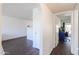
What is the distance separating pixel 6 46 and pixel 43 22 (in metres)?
0.60

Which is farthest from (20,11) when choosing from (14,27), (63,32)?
(63,32)

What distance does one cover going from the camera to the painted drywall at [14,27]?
1.47m

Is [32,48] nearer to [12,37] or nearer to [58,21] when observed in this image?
[12,37]

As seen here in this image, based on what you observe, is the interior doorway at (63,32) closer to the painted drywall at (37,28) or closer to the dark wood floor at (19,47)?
the painted drywall at (37,28)

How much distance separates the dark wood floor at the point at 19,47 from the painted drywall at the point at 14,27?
0.23 ft

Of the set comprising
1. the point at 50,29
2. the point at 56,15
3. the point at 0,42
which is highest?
the point at 56,15

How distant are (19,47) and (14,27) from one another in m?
0.29

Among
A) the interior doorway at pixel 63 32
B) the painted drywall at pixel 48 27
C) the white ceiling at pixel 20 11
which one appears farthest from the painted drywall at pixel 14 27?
the interior doorway at pixel 63 32

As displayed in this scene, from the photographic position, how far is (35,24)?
156 centimetres

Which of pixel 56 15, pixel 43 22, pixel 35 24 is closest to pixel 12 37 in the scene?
pixel 35 24

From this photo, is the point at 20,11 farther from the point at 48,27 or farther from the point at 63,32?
the point at 63,32

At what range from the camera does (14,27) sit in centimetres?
160

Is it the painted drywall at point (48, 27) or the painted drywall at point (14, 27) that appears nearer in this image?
the painted drywall at point (14, 27)
